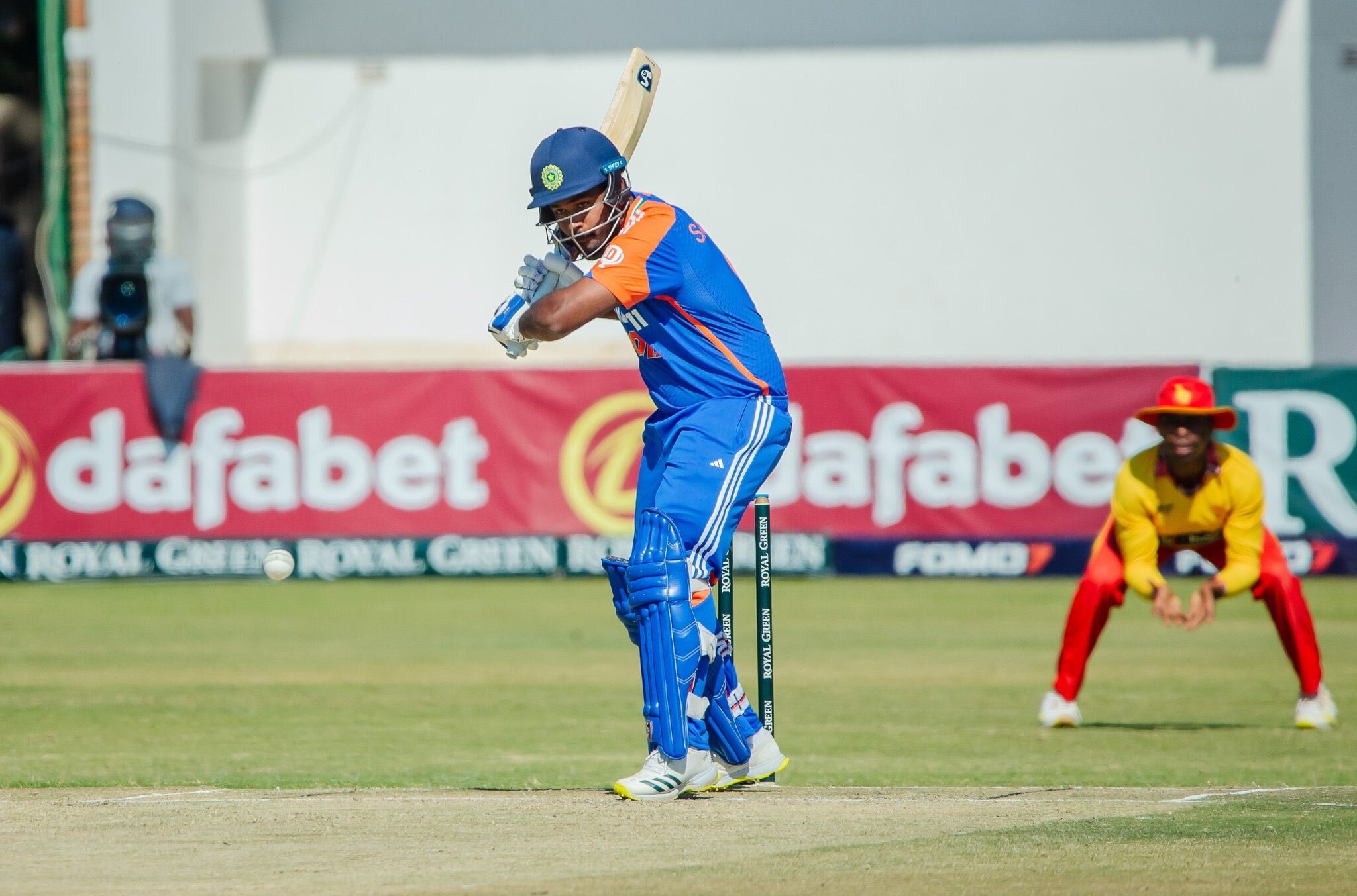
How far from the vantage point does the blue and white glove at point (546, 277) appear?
6.09 meters

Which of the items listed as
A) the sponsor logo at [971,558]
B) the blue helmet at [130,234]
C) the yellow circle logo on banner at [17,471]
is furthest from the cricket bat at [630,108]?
the blue helmet at [130,234]

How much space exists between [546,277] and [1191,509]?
163 inches

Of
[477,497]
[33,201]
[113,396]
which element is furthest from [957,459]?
[33,201]

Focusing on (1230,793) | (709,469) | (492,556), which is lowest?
(1230,793)

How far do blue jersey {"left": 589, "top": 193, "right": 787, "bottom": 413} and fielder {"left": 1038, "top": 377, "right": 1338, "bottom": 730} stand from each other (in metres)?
3.20

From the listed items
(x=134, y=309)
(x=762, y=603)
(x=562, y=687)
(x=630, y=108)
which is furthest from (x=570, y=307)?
(x=134, y=309)

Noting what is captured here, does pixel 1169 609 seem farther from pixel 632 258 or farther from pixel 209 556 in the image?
pixel 209 556

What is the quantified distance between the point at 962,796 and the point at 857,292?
16.1 m

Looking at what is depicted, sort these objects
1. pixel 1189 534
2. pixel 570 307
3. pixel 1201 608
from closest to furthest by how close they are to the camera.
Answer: pixel 570 307
pixel 1201 608
pixel 1189 534

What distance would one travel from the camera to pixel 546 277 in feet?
20.0

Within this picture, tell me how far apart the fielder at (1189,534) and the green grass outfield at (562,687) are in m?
0.31

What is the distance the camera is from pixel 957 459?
49.6ft

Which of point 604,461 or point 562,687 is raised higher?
point 604,461

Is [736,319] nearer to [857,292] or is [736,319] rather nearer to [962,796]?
[962,796]
